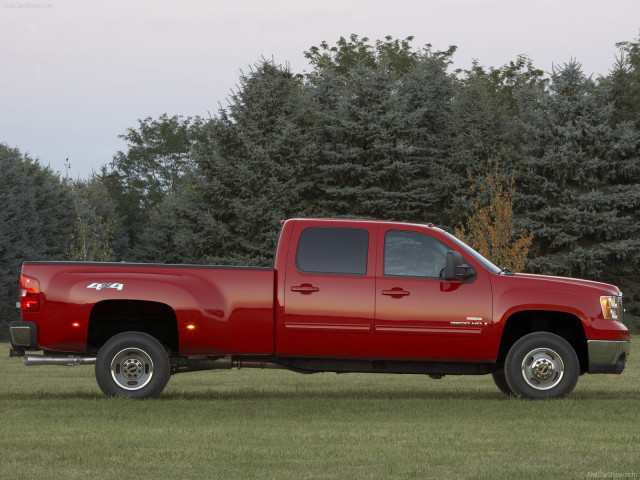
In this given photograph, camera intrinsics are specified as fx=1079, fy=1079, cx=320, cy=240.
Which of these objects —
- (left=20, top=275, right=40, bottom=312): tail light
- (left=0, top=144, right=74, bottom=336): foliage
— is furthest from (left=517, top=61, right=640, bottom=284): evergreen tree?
(left=20, top=275, right=40, bottom=312): tail light

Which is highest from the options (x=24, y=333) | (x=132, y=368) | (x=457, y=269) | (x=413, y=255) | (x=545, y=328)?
(x=413, y=255)

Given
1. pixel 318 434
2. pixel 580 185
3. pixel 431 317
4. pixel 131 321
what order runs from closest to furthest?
pixel 318 434 < pixel 431 317 < pixel 131 321 < pixel 580 185

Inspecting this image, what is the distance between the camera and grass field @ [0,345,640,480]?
7863 mm

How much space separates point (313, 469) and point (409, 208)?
40.8 m

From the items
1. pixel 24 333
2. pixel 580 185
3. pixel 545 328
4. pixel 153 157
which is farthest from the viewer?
pixel 153 157

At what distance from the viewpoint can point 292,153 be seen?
153 ft

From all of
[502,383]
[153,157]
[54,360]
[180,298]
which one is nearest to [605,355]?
[502,383]

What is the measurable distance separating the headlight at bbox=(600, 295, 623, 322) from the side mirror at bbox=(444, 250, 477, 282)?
1.62 m

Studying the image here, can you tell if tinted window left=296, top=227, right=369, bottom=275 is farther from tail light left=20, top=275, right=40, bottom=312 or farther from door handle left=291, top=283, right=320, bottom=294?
tail light left=20, top=275, right=40, bottom=312

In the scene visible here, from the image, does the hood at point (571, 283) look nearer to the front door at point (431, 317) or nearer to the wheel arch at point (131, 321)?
the front door at point (431, 317)

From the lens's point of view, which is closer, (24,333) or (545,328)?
(24,333)

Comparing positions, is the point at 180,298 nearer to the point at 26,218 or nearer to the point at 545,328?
the point at 545,328

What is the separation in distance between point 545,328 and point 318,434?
4.61 metres

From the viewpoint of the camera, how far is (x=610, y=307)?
1290 cm
